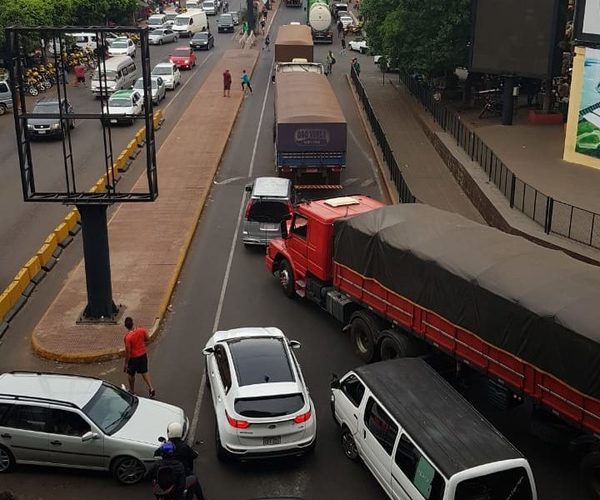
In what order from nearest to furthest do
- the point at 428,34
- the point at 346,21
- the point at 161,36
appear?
the point at 428,34
the point at 161,36
the point at 346,21

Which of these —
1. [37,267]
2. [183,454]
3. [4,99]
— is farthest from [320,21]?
[183,454]

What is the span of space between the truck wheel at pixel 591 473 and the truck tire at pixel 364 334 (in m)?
4.89

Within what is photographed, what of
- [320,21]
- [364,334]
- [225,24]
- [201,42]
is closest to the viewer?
[364,334]

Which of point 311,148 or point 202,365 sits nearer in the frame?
point 202,365

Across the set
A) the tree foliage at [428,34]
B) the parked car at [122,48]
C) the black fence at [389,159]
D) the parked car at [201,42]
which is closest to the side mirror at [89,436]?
the black fence at [389,159]

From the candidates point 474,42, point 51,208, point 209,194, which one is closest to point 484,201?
point 209,194

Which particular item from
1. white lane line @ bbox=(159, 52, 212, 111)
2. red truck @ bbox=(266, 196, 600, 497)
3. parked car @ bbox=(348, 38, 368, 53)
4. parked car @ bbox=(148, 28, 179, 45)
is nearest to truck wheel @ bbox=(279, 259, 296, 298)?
red truck @ bbox=(266, 196, 600, 497)

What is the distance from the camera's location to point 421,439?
10375 millimetres

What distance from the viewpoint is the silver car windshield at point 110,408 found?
11.9 m

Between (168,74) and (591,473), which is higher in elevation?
(168,74)

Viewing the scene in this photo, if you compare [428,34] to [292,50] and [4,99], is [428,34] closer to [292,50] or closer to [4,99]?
[292,50]

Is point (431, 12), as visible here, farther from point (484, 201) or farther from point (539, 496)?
point (539, 496)

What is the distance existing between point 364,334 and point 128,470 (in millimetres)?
5775

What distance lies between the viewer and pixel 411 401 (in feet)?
37.3
